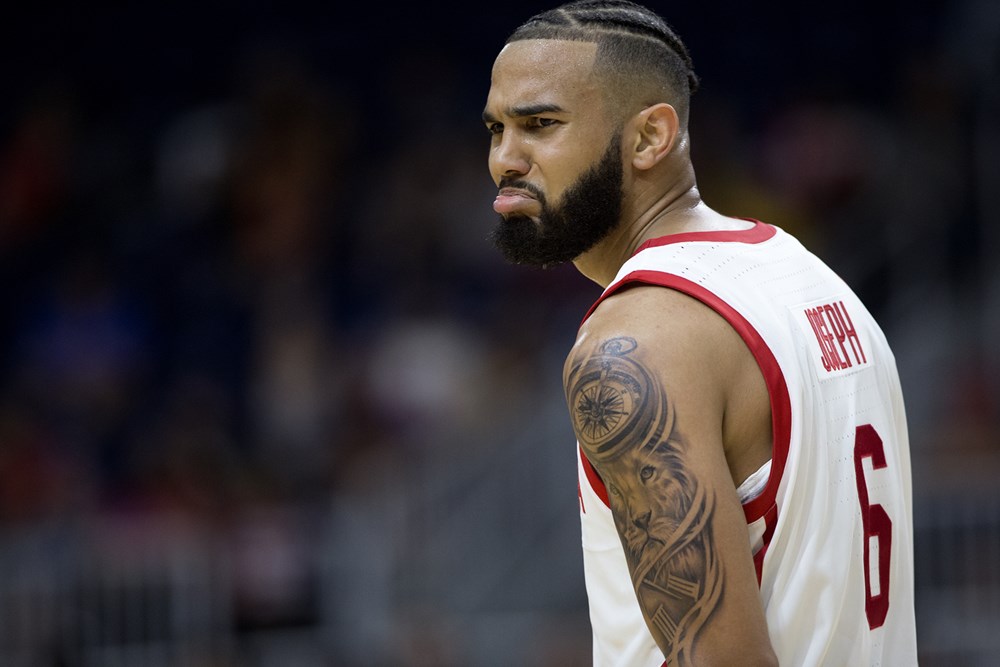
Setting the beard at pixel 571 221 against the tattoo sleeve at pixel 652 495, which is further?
the beard at pixel 571 221

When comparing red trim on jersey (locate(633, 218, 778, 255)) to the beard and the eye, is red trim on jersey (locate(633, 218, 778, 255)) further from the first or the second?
the eye

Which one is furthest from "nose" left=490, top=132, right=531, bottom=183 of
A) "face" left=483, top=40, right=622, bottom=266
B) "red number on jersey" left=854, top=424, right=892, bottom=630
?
"red number on jersey" left=854, top=424, right=892, bottom=630

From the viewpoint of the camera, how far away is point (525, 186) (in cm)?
288

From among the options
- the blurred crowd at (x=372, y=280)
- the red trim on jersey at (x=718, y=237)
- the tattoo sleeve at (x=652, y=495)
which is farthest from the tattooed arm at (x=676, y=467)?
the blurred crowd at (x=372, y=280)

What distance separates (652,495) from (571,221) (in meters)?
0.72

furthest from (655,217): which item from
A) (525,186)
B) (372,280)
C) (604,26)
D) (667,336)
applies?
(372,280)

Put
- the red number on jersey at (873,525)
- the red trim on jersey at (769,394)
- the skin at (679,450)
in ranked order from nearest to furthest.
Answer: the skin at (679,450) → the red trim on jersey at (769,394) → the red number on jersey at (873,525)

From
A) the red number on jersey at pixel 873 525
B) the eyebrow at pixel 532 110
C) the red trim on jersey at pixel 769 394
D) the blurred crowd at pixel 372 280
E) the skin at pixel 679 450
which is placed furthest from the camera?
the blurred crowd at pixel 372 280

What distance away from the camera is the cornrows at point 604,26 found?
287 cm

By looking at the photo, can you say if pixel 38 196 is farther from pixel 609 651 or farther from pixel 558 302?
pixel 609 651

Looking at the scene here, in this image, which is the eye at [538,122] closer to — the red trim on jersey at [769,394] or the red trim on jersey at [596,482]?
the red trim on jersey at [769,394]

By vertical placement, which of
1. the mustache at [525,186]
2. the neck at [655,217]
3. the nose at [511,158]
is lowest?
the neck at [655,217]

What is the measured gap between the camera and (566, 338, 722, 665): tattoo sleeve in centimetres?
233

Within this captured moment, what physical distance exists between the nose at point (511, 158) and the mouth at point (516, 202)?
0.04 meters
